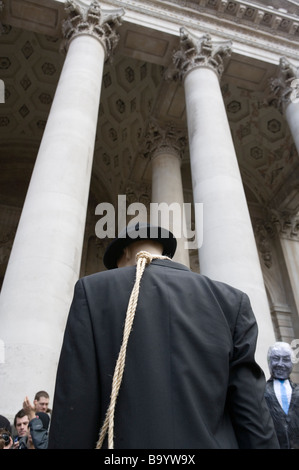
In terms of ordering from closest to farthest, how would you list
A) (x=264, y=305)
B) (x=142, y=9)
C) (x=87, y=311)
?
(x=87, y=311)
(x=264, y=305)
(x=142, y=9)

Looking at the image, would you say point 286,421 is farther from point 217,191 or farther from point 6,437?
point 217,191

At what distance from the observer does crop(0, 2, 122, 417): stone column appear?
4.45 metres

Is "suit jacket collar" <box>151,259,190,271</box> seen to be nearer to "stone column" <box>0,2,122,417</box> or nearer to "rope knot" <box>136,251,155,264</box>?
"rope knot" <box>136,251,155,264</box>

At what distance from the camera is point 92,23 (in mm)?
9445

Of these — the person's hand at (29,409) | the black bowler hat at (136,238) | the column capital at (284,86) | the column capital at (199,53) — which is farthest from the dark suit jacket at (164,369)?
the column capital at (284,86)

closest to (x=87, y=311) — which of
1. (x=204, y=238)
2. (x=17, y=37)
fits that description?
(x=204, y=238)

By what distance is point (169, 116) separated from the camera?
12.8 meters

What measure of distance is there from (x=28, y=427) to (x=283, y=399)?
2.39m

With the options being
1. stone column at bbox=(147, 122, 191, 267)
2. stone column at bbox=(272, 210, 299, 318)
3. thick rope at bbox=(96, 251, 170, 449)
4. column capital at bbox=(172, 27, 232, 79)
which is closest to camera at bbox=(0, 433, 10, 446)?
thick rope at bbox=(96, 251, 170, 449)

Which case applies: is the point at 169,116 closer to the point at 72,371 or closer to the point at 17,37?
the point at 17,37

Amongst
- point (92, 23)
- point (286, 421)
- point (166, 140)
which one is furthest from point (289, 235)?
point (286, 421)

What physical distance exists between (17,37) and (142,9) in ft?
19.6

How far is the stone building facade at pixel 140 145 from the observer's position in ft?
17.4

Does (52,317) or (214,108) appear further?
(214,108)
